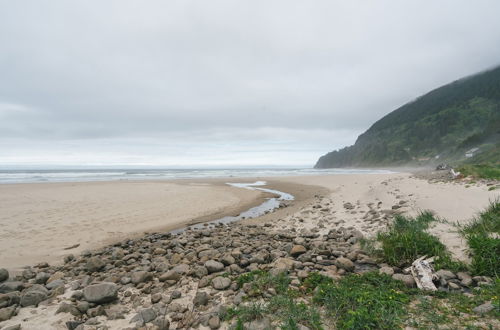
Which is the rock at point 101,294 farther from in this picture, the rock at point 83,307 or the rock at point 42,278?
the rock at point 42,278

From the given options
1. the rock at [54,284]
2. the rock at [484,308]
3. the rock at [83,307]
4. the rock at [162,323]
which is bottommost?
the rock at [54,284]

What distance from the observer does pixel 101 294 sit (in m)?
4.23

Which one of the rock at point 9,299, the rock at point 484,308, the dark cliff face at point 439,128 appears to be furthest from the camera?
the dark cliff face at point 439,128

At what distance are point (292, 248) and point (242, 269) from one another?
164 cm

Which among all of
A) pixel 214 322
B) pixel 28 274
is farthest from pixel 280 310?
pixel 28 274

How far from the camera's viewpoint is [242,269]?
16.9ft

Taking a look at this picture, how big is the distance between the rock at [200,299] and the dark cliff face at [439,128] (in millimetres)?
71685

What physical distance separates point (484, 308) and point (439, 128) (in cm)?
11322

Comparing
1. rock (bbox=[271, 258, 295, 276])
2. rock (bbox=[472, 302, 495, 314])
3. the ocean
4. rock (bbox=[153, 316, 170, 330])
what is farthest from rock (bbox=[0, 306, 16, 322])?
the ocean

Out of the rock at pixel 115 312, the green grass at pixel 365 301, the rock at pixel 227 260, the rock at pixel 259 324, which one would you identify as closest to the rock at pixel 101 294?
the rock at pixel 115 312

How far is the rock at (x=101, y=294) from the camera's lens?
4.20 metres

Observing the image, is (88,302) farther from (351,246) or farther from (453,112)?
(453,112)

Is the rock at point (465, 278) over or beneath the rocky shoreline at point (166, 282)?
over

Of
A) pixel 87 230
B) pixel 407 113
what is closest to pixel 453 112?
pixel 407 113
